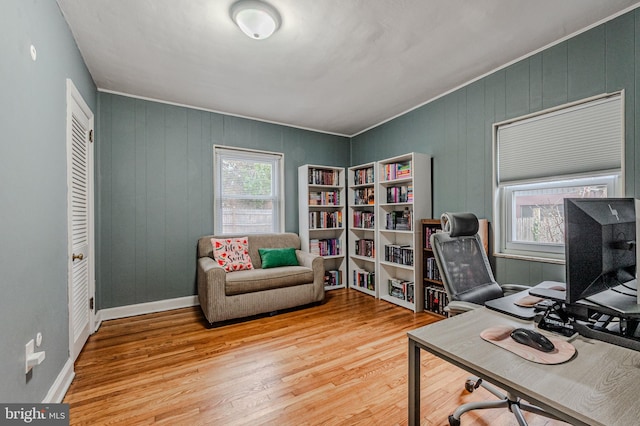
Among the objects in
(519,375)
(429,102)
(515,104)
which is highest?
(429,102)

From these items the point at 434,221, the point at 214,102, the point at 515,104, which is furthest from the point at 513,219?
the point at 214,102

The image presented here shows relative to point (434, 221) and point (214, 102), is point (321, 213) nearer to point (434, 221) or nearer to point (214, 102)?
→ point (434, 221)

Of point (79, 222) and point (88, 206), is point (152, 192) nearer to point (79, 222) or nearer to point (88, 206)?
point (88, 206)

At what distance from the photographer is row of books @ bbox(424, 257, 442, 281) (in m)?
3.18

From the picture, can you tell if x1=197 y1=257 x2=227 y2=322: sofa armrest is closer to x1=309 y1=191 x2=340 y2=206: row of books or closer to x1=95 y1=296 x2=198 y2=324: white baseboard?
x1=95 y1=296 x2=198 y2=324: white baseboard

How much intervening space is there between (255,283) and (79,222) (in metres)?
1.64

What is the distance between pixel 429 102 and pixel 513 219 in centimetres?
165

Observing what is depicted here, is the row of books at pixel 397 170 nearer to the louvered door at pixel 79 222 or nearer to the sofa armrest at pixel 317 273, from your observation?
the sofa armrest at pixel 317 273

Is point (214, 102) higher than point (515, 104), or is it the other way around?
point (214, 102)

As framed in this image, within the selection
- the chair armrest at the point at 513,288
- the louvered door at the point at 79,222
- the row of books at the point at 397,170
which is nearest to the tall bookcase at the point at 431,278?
the row of books at the point at 397,170

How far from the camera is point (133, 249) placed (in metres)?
3.26

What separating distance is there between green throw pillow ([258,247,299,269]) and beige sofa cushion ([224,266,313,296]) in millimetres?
95

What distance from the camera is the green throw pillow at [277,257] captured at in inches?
138

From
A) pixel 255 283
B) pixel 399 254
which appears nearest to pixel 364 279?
pixel 399 254
